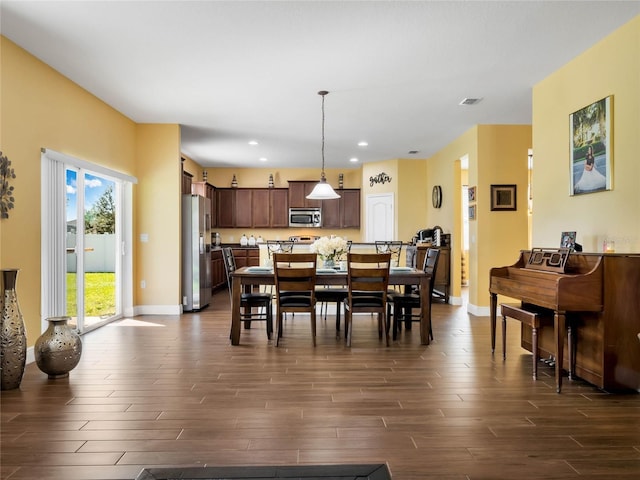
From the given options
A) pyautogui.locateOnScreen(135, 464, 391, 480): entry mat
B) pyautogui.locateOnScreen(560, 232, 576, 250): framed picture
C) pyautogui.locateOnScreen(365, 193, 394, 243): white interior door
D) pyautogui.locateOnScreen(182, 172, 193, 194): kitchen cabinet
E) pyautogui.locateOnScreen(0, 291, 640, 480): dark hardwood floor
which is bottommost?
pyautogui.locateOnScreen(0, 291, 640, 480): dark hardwood floor

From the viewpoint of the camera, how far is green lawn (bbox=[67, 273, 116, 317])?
4.95 m

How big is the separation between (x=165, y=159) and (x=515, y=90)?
465cm

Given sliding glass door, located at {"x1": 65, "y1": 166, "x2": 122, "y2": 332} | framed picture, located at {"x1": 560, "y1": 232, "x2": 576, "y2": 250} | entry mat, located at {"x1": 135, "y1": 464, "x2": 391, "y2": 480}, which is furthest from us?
sliding glass door, located at {"x1": 65, "y1": 166, "x2": 122, "y2": 332}

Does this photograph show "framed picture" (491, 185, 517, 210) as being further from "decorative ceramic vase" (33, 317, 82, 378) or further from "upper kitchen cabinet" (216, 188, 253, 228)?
"upper kitchen cabinet" (216, 188, 253, 228)

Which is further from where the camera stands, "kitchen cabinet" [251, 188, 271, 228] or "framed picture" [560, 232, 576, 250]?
"kitchen cabinet" [251, 188, 271, 228]

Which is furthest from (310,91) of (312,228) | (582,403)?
(312,228)

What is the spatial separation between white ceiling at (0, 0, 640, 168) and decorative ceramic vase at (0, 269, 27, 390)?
201cm

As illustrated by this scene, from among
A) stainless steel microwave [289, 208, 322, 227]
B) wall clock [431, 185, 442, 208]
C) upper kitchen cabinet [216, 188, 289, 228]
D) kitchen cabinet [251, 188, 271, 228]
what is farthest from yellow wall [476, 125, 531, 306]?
kitchen cabinet [251, 188, 271, 228]

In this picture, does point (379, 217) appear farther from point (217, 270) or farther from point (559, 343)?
point (559, 343)

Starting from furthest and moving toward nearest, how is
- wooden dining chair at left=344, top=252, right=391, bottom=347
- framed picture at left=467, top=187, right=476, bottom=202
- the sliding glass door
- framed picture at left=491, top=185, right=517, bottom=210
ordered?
framed picture at left=467, top=187, right=476, bottom=202
framed picture at left=491, top=185, right=517, bottom=210
the sliding glass door
wooden dining chair at left=344, top=252, right=391, bottom=347

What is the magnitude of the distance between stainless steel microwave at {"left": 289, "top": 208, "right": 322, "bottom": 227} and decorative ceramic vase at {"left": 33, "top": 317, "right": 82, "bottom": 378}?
23.6ft

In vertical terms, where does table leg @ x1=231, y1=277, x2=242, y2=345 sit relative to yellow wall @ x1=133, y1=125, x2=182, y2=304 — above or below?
below

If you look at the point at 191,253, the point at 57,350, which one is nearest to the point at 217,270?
the point at 191,253

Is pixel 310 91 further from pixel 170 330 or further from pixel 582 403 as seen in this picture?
pixel 582 403
